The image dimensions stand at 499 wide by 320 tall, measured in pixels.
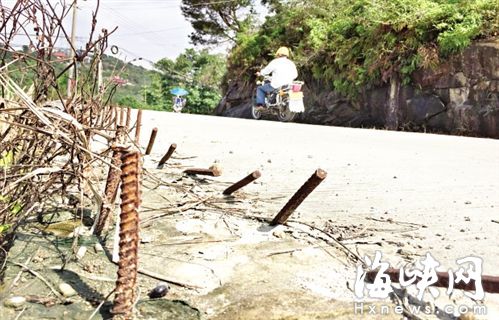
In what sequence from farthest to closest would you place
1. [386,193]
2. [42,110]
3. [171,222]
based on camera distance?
[386,193] → [171,222] → [42,110]

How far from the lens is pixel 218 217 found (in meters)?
2.61

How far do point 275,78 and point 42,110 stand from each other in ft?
31.2

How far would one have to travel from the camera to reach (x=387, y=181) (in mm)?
3465

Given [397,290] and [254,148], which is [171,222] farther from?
[254,148]

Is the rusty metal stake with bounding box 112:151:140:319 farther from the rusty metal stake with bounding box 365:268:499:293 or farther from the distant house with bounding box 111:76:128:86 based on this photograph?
the distant house with bounding box 111:76:128:86

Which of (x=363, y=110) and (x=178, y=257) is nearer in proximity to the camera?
(x=178, y=257)

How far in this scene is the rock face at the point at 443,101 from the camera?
7.96 m

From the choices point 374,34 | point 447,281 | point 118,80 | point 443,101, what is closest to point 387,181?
point 447,281

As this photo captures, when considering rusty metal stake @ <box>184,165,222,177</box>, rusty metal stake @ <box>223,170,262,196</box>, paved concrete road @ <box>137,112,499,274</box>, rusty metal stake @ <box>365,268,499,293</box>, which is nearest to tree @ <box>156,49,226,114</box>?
paved concrete road @ <box>137,112,499,274</box>

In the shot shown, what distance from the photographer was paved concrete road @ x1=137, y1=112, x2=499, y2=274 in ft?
7.51

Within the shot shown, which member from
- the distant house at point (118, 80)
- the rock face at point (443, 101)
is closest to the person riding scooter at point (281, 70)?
the rock face at point (443, 101)

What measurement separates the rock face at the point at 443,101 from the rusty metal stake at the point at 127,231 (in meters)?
7.57

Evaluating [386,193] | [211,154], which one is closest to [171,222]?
[386,193]

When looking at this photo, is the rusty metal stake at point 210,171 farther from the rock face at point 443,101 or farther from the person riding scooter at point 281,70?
the person riding scooter at point 281,70
